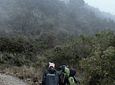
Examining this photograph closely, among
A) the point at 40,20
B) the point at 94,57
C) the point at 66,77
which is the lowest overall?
the point at 66,77

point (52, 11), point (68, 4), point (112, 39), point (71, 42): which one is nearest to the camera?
point (112, 39)

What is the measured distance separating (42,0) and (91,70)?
5339cm

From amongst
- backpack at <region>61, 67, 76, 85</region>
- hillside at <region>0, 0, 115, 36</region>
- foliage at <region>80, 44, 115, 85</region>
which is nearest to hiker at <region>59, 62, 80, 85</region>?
backpack at <region>61, 67, 76, 85</region>

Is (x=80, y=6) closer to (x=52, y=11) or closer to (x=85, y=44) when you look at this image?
(x=52, y=11)

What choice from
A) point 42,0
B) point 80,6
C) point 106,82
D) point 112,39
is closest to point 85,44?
point 112,39

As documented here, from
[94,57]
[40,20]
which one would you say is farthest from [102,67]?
[40,20]

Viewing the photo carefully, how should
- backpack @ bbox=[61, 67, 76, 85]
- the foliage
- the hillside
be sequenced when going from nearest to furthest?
backpack @ bbox=[61, 67, 76, 85]
the foliage
the hillside

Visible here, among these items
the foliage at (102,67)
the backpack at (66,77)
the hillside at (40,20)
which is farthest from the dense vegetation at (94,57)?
the hillside at (40,20)

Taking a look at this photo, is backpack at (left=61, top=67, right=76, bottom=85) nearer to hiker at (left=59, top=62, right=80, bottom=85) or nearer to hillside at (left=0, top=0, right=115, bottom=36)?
hiker at (left=59, top=62, right=80, bottom=85)

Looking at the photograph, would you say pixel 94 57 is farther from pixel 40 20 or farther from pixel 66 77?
pixel 40 20

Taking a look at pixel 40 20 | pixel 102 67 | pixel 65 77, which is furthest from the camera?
pixel 40 20

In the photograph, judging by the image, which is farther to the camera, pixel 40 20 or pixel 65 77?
pixel 40 20

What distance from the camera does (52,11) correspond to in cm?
4809

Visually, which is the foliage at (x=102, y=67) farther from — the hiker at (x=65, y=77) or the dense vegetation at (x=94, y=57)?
the hiker at (x=65, y=77)
